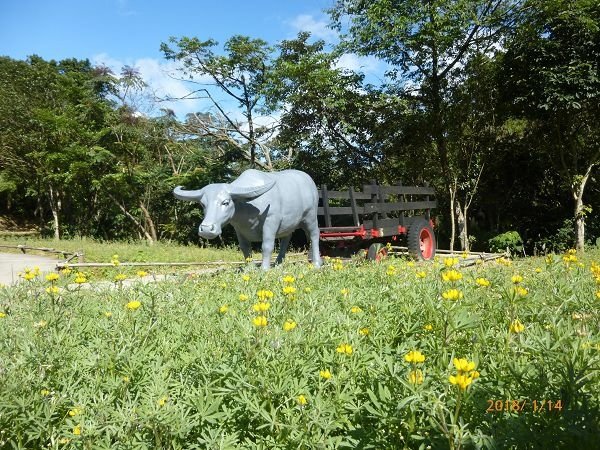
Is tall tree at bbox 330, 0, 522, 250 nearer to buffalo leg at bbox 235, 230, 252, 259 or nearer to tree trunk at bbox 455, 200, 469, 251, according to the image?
tree trunk at bbox 455, 200, 469, 251

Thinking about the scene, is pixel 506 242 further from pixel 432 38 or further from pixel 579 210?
pixel 432 38

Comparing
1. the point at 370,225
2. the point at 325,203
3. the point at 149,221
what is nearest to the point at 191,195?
the point at 325,203

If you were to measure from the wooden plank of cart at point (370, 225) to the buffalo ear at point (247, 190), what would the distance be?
1827mm

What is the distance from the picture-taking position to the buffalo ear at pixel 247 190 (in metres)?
5.34

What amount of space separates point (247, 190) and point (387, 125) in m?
8.27

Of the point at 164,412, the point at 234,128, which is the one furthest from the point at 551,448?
the point at 234,128

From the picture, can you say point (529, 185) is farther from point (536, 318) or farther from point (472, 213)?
point (536, 318)

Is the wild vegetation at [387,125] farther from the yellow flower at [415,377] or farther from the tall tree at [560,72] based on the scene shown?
the yellow flower at [415,377]

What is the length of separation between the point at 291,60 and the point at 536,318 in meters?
13.0

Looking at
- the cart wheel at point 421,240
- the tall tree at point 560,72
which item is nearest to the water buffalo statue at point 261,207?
the cart wheel at point 421,240
